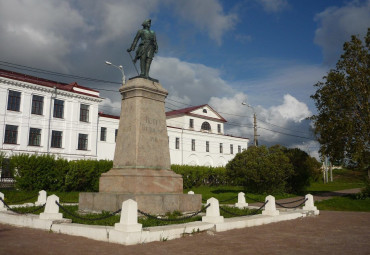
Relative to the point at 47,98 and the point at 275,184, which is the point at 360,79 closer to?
the point at 275,184

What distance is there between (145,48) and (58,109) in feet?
88.4

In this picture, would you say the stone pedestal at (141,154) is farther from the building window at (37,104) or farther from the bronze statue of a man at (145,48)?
the building window at (37,104)

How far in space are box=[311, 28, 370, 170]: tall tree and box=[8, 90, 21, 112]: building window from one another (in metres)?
27.4

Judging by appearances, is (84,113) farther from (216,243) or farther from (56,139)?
(216,243)

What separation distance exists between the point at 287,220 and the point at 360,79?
15.4 metres

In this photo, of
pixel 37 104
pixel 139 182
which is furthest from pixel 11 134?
pixel 139 182

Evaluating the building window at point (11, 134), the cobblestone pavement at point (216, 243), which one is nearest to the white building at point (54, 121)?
the building window at point (11, 134)

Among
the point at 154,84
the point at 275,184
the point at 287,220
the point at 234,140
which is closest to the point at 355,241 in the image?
the point at 287,220

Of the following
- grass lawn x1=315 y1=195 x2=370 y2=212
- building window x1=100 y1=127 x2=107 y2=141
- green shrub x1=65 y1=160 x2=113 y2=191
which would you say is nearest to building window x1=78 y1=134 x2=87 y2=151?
building window x1=100 y1=127 x2=107 y2=141

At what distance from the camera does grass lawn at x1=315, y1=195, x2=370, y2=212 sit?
1845 centimetres

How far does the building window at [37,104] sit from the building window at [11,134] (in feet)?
8.50

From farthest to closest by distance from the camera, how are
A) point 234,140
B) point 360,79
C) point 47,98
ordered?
point 234,140, point 47,98, point 360,79

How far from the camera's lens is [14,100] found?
3266 centimetres

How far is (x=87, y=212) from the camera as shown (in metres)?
10.4
